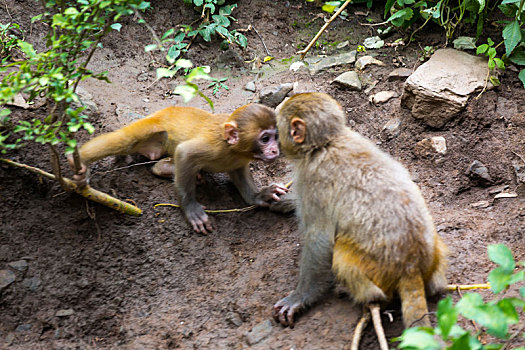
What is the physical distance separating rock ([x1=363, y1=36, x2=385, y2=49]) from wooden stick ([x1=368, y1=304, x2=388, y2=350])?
15.9 ft

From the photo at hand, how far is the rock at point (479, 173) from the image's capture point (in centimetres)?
613

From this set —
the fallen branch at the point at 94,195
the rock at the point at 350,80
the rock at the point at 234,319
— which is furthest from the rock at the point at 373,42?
the rock at the point at 234,319

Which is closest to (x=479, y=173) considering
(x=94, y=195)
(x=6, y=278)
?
(x=94, y=195)

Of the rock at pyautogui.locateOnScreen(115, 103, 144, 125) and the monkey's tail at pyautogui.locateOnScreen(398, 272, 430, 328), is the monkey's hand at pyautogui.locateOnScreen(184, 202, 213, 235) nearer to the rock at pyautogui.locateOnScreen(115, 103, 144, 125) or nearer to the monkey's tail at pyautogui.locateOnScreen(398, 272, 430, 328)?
the rock at pyautogui.locateOnScreen(115, 103, 144, 125)

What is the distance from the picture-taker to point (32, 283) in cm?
572

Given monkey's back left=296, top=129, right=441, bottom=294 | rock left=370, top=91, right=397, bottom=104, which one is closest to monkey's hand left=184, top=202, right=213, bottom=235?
monkey's back left=296, top=129, right=441, bottom=294

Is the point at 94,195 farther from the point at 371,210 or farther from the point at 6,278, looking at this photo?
the point at 371,210

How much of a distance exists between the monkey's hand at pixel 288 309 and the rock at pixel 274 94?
344cm

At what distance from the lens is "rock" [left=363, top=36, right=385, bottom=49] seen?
806cm

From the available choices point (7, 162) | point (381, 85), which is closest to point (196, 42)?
point (381, 85)

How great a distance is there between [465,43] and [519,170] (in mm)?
2199

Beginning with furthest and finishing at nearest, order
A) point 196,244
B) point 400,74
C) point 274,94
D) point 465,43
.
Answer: point 274,94
point 400,74
point 465,43
point 196,244

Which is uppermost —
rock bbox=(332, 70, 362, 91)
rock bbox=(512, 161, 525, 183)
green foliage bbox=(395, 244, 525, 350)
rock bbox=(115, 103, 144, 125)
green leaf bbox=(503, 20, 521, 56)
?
green foliage bbox=(395, 244, 525, 350)

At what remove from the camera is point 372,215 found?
4430 mm
